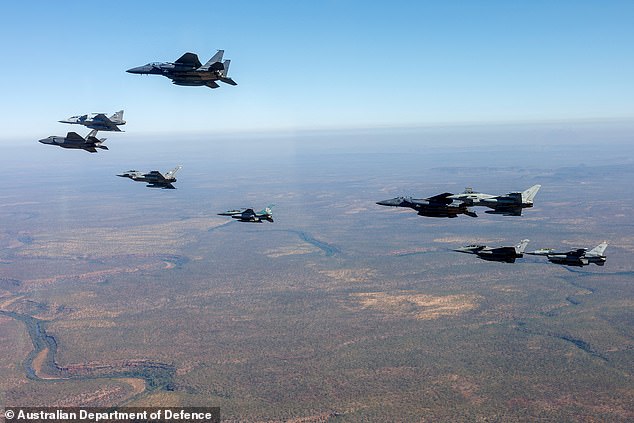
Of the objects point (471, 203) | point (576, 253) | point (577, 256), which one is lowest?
point (577, 256)

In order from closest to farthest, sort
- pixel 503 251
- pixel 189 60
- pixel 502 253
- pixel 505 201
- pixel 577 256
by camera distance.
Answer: pixel 189 60, pixel 505 201, pixel 503 251, pixel 502 253, pixel 577 256

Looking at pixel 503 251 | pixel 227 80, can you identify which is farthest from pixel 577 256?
pixel 227 80

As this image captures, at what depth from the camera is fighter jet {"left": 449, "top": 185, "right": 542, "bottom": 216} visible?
145 feet

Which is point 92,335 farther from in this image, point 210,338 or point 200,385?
point 200,385

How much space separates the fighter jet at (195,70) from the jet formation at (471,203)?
2150 centimetres

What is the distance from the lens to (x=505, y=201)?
4491 cm

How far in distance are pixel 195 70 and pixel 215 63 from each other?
1813mm

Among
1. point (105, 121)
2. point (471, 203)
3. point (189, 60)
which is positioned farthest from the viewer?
point (105, 121)

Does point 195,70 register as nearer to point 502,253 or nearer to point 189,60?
point 189,60

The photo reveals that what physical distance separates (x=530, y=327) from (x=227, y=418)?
114775 millimetres

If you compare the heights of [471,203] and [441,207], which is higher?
[471,203]

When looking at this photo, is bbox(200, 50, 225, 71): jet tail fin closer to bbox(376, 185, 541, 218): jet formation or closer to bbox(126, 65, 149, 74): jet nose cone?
bbox(126, 65, 149, 74): jet nose cone

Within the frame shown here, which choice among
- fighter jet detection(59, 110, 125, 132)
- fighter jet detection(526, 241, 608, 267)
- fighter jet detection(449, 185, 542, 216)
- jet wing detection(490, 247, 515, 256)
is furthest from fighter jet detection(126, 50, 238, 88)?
fighter jet detection(526, 241, 608, 267)

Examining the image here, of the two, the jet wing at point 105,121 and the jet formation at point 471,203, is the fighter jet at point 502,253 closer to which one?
the jet formation at point 471,203
